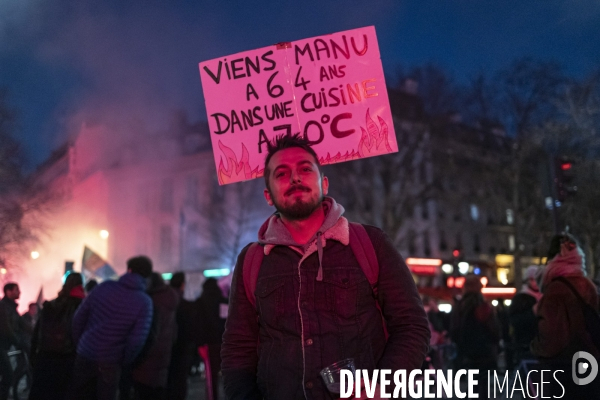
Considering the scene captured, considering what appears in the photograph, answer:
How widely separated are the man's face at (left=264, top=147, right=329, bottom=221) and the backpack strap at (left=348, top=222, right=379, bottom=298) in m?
0.22

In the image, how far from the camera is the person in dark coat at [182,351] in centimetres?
782

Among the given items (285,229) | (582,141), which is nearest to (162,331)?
(285,229)

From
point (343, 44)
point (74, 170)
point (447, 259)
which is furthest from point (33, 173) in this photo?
point (343, 44)

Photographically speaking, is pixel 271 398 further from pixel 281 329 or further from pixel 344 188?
pixel 344 188

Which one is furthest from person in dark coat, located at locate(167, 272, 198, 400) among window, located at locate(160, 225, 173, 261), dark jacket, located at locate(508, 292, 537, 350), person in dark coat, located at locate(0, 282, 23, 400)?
window, located at locate(160, 225, 173, 261)

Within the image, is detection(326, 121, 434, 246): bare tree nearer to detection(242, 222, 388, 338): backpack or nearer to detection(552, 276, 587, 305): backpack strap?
detection(552, 276, 587, 305): backpack strap

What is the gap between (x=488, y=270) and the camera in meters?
48.2

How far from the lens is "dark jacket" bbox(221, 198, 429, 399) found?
2.38 meters

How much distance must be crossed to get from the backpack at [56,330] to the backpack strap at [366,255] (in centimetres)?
492

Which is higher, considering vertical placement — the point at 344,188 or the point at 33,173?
the point at 33,173

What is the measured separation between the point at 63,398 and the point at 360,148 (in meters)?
4.38

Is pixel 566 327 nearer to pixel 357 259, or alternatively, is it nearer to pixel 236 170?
pixel 236 170

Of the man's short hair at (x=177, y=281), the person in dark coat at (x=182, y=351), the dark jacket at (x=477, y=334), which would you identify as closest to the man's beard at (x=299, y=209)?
the dark jacket at (x=477, y=334)

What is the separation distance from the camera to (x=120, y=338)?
5.73m
